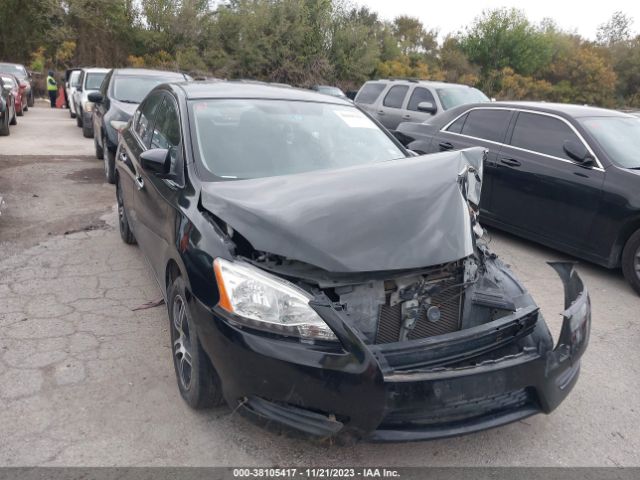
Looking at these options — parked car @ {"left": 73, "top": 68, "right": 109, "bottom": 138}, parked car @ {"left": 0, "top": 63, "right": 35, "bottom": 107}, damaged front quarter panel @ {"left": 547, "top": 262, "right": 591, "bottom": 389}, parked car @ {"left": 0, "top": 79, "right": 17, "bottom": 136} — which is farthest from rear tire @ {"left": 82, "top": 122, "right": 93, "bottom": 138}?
damaged front quarter panel @ {"left": 547, "top": 262, "right": 591, "bottom": 389}

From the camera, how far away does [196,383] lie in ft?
9.71

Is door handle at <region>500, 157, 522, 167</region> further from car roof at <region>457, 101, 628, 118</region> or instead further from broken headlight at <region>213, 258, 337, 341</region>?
broken headlight at <region>213, 258, 337, 341</region>

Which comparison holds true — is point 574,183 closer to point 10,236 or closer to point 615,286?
point 615,286

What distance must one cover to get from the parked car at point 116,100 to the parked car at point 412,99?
432cm

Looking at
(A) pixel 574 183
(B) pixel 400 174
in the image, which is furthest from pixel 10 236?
(A) pixel 574 183

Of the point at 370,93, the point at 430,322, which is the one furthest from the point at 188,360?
the point at 370,93

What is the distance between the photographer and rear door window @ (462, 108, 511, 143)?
6750mm

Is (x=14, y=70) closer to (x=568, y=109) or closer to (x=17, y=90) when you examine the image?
(x=17, y=90)

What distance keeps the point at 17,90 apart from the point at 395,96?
39.0 feet

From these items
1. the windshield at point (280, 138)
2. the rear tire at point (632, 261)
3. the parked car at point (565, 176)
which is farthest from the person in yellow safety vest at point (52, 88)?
the rear tire at point (632, 261)

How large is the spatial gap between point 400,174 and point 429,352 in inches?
44.6

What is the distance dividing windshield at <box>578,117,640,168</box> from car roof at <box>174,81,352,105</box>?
2.77m

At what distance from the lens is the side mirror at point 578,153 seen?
18.5ft

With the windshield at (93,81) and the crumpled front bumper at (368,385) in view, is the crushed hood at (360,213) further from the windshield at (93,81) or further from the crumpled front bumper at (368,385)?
the windshield at (93,81)
